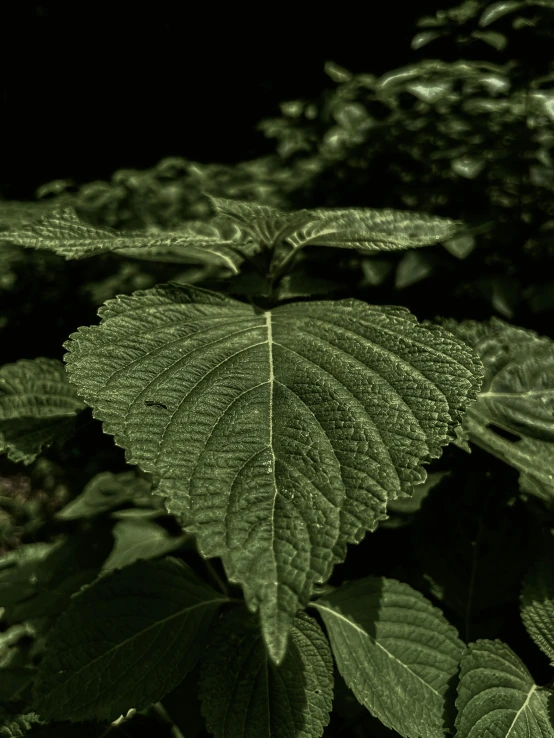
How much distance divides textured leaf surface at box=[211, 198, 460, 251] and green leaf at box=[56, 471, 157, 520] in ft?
2.87

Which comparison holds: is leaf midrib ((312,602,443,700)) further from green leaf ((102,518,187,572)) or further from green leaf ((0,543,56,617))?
green leaf ((0,543,56,617))

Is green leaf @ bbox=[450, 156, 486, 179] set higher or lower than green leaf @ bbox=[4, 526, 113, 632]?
higher

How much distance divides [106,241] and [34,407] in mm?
371

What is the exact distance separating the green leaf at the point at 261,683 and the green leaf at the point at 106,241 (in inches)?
24.1

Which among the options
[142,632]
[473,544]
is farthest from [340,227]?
[142,632]

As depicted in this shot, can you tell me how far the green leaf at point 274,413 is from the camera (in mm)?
688

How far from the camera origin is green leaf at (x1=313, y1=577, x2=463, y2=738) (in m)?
0.99

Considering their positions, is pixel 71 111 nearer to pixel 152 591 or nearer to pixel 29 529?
pixel 29 529

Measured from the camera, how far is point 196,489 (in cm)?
74

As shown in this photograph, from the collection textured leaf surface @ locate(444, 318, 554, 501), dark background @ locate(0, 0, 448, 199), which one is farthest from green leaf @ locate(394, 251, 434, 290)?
dark background @ locate(0, 0, 448, 199)

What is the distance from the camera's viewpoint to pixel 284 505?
2.36 feet

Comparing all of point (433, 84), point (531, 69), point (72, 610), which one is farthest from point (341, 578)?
point (531, 69)

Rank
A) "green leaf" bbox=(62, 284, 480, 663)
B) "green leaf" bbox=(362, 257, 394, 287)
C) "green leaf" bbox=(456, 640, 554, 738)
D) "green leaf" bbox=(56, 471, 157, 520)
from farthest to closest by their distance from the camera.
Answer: "green leaf" bbox=(362, 257, 394, 287) → "green leaf" bbox=(56, 471, 157, 520) → "green leaf" bbox=(456, 640, 554, 738) → "green leaf" bbox=(62, 284, 480, 663)

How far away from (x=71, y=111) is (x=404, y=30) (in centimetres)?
316
